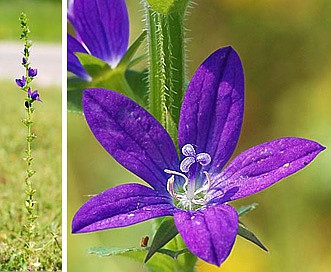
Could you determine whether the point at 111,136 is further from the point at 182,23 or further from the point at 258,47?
the point at 258,47

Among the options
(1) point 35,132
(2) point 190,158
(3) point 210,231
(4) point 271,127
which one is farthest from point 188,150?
(4) point 271,127

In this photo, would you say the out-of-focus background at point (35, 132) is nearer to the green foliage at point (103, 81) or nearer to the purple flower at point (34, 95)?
the purple flower at point (34, 95)

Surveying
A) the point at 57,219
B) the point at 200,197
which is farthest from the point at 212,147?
the point at 57,219

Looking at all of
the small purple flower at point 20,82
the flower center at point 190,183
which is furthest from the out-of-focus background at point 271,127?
the flower center at point 190,183

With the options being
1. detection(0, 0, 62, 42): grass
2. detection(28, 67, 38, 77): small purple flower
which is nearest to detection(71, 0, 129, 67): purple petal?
detection(28, 67, 38, 77): small purple flower

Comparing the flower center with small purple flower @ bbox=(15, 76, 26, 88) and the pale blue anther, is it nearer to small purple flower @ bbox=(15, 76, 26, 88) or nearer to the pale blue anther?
the pale blue anther

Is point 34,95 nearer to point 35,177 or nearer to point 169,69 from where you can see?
point 35,177
